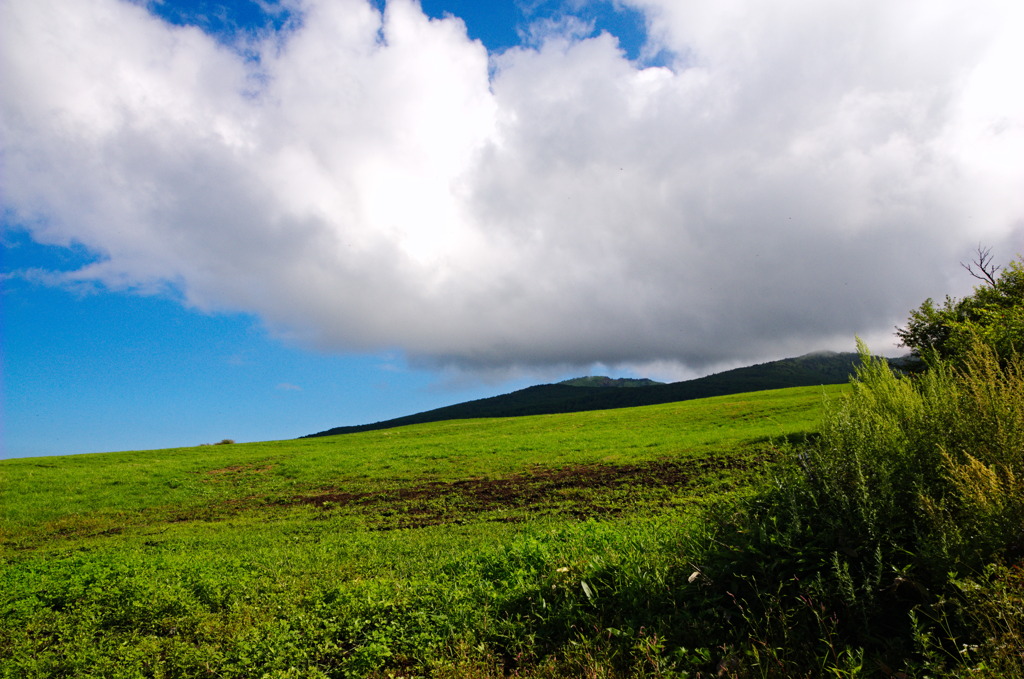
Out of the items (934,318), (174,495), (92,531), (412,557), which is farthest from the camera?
(934,318)

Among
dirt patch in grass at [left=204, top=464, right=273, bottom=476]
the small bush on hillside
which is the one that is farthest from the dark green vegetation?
dirt patch in grass at [left=204, top=464, right=273, bottom=476]

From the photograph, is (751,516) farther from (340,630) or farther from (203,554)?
(203,554)

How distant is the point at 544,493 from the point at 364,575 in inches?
498

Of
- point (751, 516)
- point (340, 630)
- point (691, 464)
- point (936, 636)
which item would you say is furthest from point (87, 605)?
point (691, 464)

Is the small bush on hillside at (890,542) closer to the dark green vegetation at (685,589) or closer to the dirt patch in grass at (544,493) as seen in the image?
the dark green vegetation at (685,589)

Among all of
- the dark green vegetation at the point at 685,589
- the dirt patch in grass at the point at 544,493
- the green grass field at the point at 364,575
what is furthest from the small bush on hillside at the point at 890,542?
the dirt patch in grass at the point at 544,493

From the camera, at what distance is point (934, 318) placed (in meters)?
32.6

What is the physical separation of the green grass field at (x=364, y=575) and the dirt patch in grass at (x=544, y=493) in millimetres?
159

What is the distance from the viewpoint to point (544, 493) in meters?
21.2

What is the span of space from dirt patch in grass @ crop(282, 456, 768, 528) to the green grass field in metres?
0.16

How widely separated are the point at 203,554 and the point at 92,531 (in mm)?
10620

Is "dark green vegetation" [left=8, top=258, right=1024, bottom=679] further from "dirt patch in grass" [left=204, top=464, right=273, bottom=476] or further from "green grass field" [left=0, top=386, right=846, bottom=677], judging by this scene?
"dirt patch in grass" [left=204, top=464, right=273, bottom=476]

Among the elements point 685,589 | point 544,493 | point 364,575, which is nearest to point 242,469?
point 544,493

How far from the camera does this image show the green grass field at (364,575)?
593 cm
